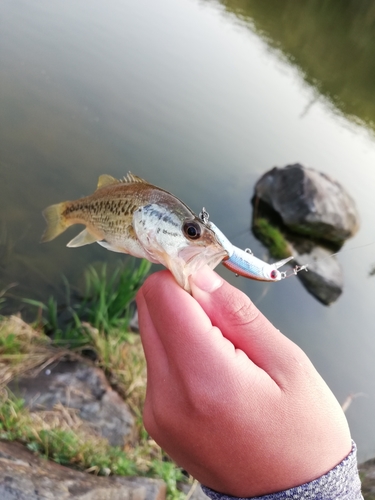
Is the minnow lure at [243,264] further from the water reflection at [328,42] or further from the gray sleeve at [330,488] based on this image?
the water reflection at [328,42]

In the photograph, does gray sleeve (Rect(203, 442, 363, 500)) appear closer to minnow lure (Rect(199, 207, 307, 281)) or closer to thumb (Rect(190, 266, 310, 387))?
thumb (Rect(190, 266, 310, 387))

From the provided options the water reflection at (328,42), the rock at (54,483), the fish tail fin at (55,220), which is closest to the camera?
the rock at (54,483)

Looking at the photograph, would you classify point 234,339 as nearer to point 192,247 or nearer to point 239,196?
point 192,247

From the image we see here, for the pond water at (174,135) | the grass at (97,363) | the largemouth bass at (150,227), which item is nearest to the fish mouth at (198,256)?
the largemouth bass at (150,227)

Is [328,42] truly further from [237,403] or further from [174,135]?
[237,403]

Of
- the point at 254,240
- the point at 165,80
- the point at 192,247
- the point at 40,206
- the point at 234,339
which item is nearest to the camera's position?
the point at 234,339

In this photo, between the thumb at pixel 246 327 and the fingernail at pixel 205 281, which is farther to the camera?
the fingernail at pixel 205 281

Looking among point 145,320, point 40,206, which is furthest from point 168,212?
point 40,206

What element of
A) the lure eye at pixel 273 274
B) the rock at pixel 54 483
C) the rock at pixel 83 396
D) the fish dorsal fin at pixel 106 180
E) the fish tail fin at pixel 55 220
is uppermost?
the lure eye at pixel 273 274
